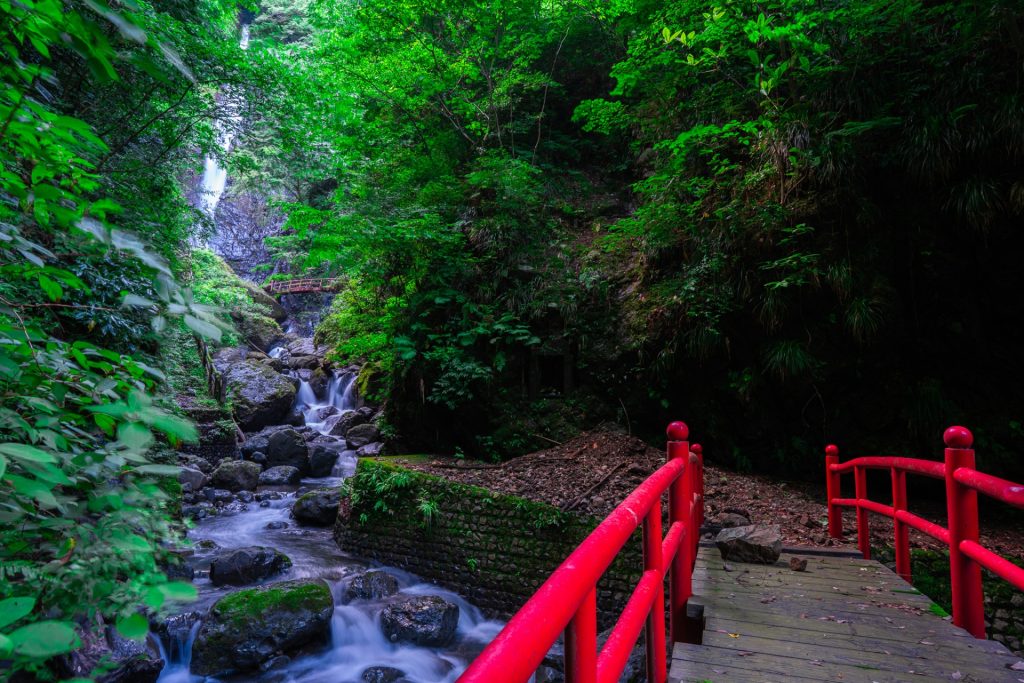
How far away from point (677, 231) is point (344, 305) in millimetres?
9652

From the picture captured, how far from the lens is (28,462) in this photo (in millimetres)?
1129

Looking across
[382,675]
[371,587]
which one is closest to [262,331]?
[371,587]

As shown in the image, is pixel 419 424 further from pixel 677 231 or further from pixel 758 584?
pixel 758 584

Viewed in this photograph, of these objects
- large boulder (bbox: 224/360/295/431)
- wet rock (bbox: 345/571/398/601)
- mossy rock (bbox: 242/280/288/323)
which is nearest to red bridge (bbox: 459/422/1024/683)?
wet rock (bbox: 345/571/398/601)

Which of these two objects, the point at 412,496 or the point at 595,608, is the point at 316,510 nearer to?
the point at 412,496

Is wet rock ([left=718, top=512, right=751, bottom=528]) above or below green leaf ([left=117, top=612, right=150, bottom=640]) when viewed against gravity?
below

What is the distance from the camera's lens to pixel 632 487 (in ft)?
21.3

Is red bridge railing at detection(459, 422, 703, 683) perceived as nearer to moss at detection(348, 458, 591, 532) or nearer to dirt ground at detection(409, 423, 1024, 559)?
dirt ground at detection(409, 423, 1024, 559)

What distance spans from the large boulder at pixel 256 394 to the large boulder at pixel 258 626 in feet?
33.6

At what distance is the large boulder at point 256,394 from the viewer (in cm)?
1458

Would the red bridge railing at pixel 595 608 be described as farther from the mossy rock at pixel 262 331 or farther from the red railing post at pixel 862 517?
the mossy rock at pixel 262 331

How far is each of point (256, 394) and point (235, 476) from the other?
4.95m

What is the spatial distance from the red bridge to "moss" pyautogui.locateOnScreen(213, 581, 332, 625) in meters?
4.46

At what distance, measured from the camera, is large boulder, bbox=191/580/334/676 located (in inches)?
195
